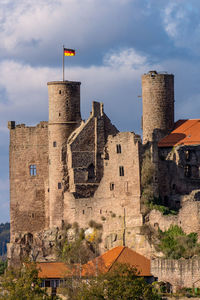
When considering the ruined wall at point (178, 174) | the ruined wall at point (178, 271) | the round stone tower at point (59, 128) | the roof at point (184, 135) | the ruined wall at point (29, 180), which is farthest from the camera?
the ruined wall at point (29, 180)

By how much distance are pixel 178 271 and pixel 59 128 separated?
20345 millimetres

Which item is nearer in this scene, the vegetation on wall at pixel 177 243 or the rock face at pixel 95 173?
the vegetation on wall at pixel 177 243

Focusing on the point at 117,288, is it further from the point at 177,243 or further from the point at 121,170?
the point at 121,170

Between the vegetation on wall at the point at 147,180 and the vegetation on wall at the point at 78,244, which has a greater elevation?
the vegetation on wall at the point at 147,180

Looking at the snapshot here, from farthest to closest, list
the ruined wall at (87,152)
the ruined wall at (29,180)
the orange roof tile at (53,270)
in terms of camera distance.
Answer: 1. the ruined wall at (29,180)
2. the ruined wall at (87,152)
3. the orange roof tile at (53,270)

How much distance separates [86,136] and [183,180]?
9.19 meters

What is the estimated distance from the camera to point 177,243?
84.0 meters

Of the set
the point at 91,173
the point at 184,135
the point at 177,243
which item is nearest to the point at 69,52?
the point at 91,173

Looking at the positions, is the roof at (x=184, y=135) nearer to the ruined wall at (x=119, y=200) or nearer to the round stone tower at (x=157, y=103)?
the round stone tower at (x=157, y=103)

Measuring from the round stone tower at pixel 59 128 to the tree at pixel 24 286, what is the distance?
607 inches

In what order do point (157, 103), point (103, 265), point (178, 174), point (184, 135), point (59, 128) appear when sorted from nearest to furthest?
point (103, 265) → point (178, 174) → point (184, 135) → point (59, 128) → point (157, 103)

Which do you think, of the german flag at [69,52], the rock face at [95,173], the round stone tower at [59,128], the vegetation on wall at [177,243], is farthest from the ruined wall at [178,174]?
the german flag at [69,52]

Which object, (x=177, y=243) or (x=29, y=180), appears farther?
(x=29, y=180)

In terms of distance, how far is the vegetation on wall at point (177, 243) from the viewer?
3253 inches
